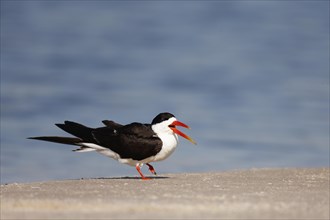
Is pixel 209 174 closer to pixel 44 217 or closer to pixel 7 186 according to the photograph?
pixel 7 186

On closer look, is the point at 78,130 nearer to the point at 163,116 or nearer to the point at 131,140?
the point at 131,140

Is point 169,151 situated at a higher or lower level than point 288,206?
higher

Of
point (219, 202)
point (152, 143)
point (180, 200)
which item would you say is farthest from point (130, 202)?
point (152, 143)

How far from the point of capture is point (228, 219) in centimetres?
511

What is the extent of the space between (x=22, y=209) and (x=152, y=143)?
8.79 ft

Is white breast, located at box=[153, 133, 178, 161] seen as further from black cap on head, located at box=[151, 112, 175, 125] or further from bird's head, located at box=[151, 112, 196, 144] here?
black cap on head, located at box=[151, 112, 175, 125]

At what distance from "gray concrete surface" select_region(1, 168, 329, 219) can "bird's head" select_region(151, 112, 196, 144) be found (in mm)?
884

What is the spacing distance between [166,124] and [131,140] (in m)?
0.54

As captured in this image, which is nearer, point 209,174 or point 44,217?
point 44,217

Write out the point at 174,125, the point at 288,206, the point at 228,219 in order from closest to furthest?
1. the point at 228,219
2. the point at 288,206
3. the point at 174,125

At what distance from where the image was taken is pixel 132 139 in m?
8.04

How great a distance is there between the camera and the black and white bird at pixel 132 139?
8.00 meters

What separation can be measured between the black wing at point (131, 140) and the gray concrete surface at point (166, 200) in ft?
1.68

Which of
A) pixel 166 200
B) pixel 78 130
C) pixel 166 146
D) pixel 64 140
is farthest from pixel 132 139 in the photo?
pixel 166 200
